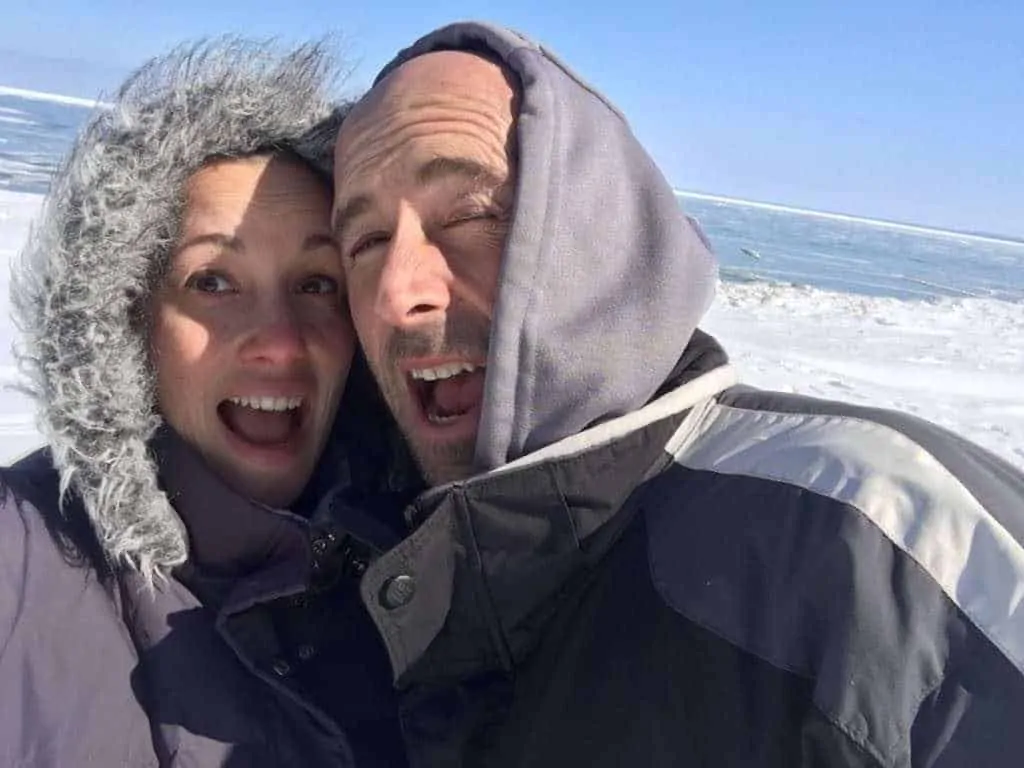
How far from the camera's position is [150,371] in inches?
70.4

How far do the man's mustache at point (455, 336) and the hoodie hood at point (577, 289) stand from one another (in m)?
0.19

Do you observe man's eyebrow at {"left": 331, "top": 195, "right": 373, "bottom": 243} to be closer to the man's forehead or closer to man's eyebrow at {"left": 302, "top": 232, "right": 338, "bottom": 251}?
man's eyebrow at {"left": 302, "top": 232, "right": 338, "bottom": 251}

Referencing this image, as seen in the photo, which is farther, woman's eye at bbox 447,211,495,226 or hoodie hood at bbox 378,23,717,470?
woman's eye at bbox 447,211,495,226

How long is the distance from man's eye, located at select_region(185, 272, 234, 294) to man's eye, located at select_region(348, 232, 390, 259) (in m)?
0.27

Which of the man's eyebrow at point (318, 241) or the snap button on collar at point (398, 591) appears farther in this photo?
the man's eyebrow at point (318, 241)

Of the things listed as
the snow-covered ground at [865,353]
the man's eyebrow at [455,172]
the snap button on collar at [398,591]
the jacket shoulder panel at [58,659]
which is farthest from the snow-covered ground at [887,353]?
the jacket shoulder panel at [58,659]

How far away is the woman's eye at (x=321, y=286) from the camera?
1894 millimetres

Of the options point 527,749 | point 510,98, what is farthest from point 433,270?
point 527,749

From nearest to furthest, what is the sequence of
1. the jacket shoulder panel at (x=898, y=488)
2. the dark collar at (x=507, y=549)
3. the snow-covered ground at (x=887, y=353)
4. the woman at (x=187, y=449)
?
the jacket shoulder panel at (x=898, y=488) < the dark collar at (x=507, y=549) < the woman at (x=187, y=449) < the snow-covered ground at (x=887, y=353)

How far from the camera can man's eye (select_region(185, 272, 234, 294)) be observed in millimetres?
1792

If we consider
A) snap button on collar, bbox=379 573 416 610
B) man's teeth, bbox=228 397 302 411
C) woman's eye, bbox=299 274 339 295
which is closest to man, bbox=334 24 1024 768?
snap button on collar, bbox=379 573 416 610

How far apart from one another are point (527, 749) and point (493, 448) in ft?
1.46

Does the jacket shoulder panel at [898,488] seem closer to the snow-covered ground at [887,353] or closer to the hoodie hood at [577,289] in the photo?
the hoodie hood at [577,289]

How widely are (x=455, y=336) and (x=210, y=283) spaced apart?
57cm
